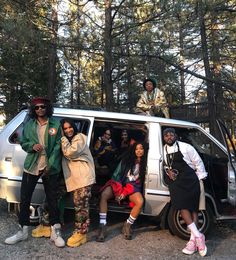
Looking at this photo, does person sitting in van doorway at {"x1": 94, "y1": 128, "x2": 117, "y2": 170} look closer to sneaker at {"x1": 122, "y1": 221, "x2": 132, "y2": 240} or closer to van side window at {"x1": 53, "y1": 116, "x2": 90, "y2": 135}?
van side window at {"x1": 53, "y1": 116, "x2": 90, "y2": 135}

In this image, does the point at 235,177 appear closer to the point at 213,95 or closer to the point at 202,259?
the point at 202,259

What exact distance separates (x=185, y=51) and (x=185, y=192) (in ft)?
29.3

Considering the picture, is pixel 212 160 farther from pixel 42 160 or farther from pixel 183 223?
pixel 42 160

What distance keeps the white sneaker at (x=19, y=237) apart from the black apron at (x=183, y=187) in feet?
7.04

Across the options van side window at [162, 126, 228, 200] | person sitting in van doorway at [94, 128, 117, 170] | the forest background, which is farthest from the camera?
the forest background

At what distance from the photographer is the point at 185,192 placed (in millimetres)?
5590

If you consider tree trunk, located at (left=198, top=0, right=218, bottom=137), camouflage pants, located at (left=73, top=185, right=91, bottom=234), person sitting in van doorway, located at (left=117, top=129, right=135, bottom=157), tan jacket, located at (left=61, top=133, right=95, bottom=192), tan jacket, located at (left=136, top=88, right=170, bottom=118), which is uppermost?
tree trunk, located at (left=198, top=0, right=218, bottom=137)

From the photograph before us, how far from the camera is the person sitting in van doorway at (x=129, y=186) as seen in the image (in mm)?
5758

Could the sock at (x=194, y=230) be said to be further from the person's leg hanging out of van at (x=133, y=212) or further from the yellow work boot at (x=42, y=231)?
the yellow work boot at (x=42, y=231)

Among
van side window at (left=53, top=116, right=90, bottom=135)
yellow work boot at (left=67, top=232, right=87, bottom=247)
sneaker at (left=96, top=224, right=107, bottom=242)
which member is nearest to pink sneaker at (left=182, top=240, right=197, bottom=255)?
sneaker at (left=96, top=224, right=107, bottom=242)

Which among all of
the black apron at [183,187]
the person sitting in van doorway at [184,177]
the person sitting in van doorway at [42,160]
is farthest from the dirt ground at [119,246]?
the black apron at [183,187]

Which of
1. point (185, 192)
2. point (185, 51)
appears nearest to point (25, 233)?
point (185, 192)

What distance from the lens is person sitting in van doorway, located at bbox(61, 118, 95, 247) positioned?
5.30m

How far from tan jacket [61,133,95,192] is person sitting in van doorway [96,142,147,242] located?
0.62m
